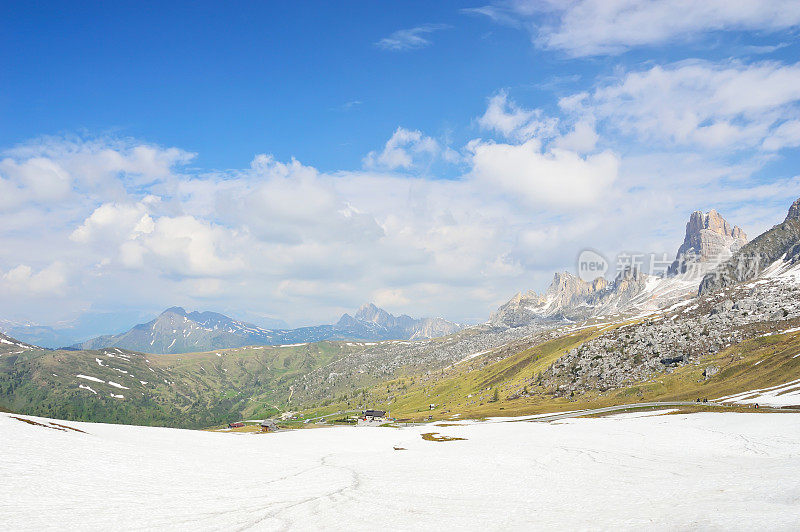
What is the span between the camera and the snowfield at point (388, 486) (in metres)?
20.3

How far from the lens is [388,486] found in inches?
1203

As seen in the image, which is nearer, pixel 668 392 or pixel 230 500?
pixel 230 500

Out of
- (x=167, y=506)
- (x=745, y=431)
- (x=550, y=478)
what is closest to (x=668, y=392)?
(x=745, y=431)

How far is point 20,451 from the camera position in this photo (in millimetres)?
30891

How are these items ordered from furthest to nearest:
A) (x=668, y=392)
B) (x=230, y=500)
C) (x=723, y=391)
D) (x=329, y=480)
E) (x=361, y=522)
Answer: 1. (x=668, y=392)
2. (x=723, y=391)
3. (x=329, y=480)
4. (x=230, y=500)
5. (x=361, y=522)

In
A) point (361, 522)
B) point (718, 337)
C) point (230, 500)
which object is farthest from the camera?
point (718, 337)

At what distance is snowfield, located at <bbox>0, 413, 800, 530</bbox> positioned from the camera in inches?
800

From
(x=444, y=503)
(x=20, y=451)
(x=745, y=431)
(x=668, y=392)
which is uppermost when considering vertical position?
(x=20, y=451)

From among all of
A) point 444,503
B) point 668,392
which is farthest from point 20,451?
point 668,392

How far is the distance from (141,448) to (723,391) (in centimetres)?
15050

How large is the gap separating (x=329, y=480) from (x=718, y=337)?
214m

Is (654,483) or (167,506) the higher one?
(167,506)

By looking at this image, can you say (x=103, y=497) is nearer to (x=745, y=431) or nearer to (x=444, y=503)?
(x=444, y=503)

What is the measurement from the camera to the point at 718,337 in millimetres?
189000
